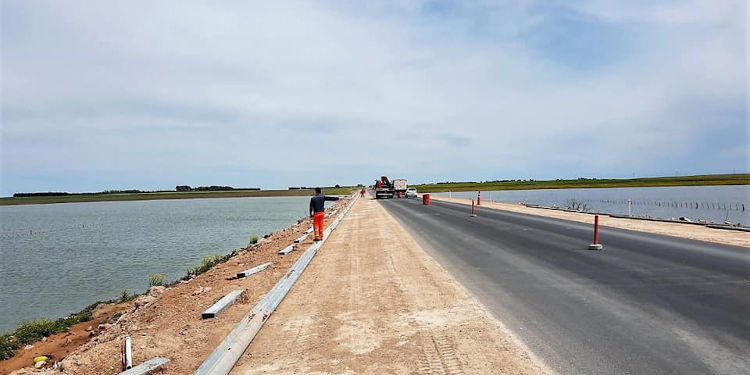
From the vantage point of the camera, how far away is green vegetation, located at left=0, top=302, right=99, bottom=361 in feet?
31.0

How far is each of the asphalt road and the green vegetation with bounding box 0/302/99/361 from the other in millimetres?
9014

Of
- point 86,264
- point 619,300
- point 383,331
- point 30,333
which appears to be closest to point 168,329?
point 383,331

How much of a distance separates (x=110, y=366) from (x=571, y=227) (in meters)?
18.7

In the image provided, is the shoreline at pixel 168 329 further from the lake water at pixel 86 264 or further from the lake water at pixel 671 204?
the lake water at pixel 671 204

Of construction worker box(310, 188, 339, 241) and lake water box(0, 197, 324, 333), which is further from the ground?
construction worker box(310, 188, 339, 241)

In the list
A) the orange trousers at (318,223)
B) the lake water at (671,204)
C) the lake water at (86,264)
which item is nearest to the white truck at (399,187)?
the lake water at (671,204)

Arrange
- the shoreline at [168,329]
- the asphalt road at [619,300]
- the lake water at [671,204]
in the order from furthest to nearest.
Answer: the lake water at [671,204], the shoreline at [168,329], the asphalt road at [619,300]

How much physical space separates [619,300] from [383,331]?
391 cm

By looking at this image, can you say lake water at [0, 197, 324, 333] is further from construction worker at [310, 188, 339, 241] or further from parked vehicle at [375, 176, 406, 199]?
parked vehicle at [375, 176, 406, 199]

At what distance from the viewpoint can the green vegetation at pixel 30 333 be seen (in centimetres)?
946

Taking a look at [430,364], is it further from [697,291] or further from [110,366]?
[697,291]

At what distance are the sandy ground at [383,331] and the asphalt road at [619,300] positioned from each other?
445 millimetres

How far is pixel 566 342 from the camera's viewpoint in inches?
214

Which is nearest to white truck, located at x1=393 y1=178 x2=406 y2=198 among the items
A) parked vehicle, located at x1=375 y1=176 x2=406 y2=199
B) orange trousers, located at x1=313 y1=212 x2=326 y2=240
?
parked vehicle, located at x1=375 y1=176 x2=406 y2=199
